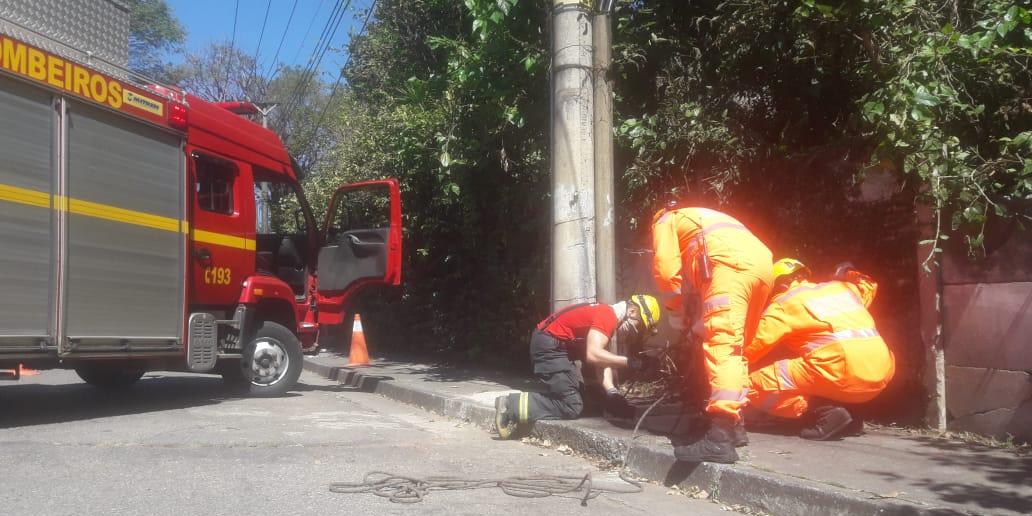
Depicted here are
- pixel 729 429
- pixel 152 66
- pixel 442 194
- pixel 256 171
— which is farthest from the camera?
pixel 152 66

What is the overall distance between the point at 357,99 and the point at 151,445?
480 inches

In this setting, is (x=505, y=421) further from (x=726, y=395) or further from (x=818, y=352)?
(x=818, y=352)

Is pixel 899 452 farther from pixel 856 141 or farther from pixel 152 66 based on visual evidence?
pixel 152 66

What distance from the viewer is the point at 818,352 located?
4.82m

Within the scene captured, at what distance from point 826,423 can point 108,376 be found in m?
6.77

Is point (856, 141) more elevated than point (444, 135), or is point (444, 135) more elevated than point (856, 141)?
point (444, 135)

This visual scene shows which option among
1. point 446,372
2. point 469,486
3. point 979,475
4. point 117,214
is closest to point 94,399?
point 117,214

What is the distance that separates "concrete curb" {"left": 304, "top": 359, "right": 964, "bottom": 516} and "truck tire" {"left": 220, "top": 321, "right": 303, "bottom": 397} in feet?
8.18

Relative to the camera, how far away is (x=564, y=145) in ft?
21.2

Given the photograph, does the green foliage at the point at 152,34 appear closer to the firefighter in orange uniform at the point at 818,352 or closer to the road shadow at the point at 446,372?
the road shadow at the point at 446,372

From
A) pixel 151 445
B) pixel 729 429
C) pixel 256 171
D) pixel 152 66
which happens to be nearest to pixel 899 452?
pixel 729 429

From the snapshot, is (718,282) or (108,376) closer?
(718,282)

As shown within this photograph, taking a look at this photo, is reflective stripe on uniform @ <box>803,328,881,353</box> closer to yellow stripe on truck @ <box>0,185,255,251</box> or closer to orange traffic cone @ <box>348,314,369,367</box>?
yellow stripe on truck @ <box>0,185,255,251</box>

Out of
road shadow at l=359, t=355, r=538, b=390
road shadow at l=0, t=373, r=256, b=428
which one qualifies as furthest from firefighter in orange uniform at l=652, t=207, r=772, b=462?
road shadow at l=0, t=373, r=256, b=428
